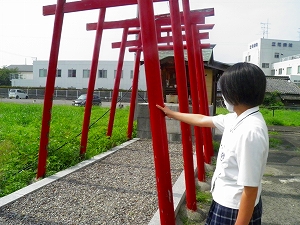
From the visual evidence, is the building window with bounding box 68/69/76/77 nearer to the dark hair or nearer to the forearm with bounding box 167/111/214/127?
the forearm with bounding box 167/111/214/127

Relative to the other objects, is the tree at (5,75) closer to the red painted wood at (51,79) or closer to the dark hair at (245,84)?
the red painted wood at (51,79)

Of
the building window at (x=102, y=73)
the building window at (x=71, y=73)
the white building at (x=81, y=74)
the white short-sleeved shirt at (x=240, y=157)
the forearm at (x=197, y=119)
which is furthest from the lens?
the building window at (x=71, y=73)

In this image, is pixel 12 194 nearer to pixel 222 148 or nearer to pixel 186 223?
pixel 186 223

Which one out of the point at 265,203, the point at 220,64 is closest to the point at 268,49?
the point at 220,64

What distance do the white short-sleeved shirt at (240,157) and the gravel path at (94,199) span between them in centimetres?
187

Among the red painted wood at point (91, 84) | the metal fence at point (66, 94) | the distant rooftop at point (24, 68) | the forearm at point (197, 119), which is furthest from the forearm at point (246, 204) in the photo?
the distant rooftop at point (24, 68)

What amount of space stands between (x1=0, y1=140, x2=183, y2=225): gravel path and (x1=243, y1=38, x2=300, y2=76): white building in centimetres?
5449

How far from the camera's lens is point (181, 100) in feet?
12.4

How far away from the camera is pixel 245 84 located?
1.69m

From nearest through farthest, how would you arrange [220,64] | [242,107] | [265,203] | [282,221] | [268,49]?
1. [242,107]
2. [282,221]
3. [265,203]
4. [220,64]
5. [268,49]

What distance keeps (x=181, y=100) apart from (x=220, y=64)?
28.4 feet

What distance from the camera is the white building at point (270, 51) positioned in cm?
5531

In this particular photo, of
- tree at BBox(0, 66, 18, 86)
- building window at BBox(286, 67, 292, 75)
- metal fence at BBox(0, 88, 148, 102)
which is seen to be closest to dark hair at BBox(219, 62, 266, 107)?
metal fence at BBox(0, 88, 148, 102)

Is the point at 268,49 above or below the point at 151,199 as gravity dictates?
above
